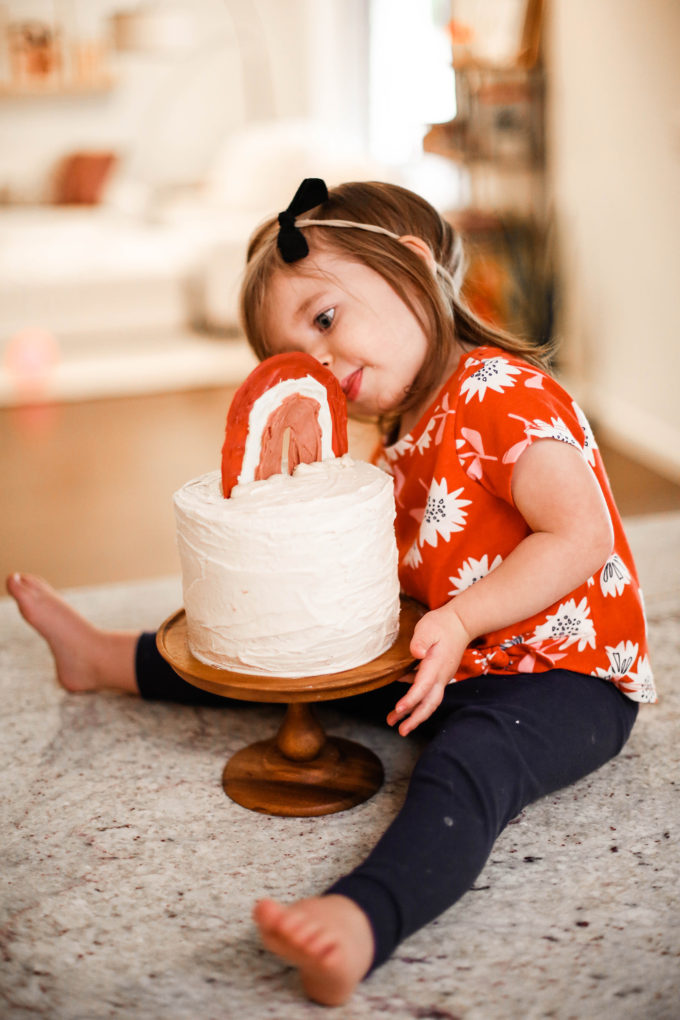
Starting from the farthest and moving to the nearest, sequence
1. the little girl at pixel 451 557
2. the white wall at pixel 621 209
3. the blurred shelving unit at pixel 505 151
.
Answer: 1. the blurred shelving unit at pixel 505 151
2. the white wall at pixel 621 209
3. the little girl at pixel 451 557

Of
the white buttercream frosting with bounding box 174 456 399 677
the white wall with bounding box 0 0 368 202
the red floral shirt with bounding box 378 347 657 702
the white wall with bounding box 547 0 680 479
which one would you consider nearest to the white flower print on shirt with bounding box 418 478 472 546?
the red floral shirt with bounding box 378 347 657 702

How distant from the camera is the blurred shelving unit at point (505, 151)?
289 centimetres

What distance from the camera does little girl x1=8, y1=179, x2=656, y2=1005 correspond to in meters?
0.83

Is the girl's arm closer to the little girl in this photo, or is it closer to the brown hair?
the little girl

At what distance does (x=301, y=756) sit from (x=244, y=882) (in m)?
0.17

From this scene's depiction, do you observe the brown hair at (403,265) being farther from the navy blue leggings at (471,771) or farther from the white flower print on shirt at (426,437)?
the navy blue leggings at (471,771)

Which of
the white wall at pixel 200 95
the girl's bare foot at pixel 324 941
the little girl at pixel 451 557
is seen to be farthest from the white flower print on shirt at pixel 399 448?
the white wall at pixel 200 95

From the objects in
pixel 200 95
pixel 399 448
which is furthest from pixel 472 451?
pixel 200 95

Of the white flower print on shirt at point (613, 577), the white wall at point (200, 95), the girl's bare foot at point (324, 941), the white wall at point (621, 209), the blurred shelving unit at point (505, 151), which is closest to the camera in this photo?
the girl's bare foot at point (324, 941)

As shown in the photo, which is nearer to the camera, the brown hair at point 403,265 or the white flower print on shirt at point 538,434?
the white flower print on shirt at point 538,434

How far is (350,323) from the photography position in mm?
1064

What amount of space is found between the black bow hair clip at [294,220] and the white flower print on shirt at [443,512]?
0.29 m

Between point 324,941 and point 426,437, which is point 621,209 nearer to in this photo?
point 426,437

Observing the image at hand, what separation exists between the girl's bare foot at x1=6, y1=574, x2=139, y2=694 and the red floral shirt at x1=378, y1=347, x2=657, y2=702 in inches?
16.8
